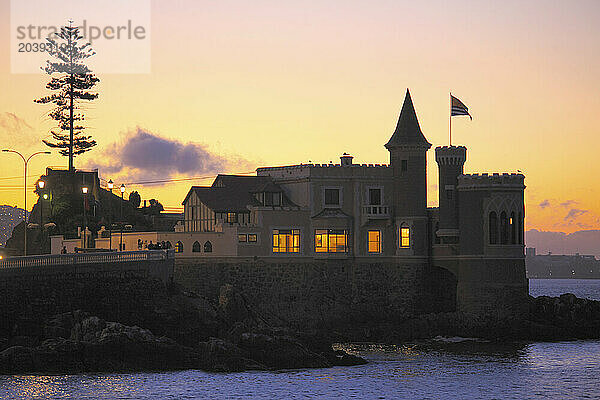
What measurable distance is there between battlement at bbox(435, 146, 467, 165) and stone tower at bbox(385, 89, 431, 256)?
4.06 feet

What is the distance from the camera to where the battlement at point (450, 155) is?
9638 centimetres

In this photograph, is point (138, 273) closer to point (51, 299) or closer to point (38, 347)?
point (51, 299)

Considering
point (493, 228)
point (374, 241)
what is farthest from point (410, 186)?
point (493, 228)

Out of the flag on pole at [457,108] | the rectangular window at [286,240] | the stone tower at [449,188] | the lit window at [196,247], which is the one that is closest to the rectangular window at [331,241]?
the rectangular window at [286,240]

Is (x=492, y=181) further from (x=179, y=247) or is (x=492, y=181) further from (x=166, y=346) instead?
(x=166, y=346)

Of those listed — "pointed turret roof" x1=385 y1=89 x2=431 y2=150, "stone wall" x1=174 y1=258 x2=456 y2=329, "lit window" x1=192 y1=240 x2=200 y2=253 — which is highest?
"pointed turret roof" x1=385 y1=89 x2=431 y2=150

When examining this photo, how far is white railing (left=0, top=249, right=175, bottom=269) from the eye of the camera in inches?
2943

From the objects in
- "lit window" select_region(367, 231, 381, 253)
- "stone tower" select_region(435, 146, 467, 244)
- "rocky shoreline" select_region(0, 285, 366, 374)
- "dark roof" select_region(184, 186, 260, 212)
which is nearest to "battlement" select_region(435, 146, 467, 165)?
"stone tower" select_region(435, 146, 467, 244)

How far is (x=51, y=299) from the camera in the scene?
74.6 metres

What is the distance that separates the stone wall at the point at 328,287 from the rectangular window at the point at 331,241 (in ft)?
3.58

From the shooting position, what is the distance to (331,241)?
96375mm

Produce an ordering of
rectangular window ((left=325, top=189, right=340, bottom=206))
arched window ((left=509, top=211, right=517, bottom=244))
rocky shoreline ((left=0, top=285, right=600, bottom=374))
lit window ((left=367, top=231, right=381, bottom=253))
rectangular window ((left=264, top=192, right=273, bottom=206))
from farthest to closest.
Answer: rectangular window ((left=264, top=192, right=273, bottom=206)), lit window ((left=367, top=231, right=381, bottom=253)), rectangular window ((left=325, top=189, right=340, bottom=206)), arched window ((left=509, top=211, right=517, bottom=244)), rocky shoreline ((left=0, top=285, right=600, bottom=374))

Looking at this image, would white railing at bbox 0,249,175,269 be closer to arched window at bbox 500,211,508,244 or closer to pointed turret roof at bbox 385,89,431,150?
pointed turret roof at bbox 385,89,431,150

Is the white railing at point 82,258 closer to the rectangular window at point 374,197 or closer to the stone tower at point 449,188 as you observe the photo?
the rectangular window at point 374,197
